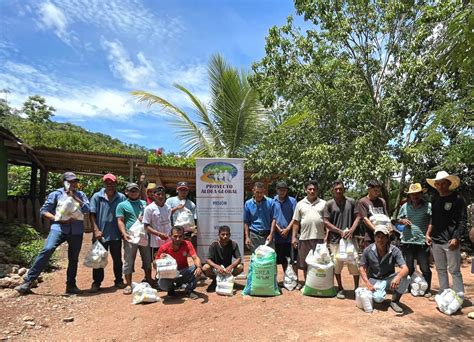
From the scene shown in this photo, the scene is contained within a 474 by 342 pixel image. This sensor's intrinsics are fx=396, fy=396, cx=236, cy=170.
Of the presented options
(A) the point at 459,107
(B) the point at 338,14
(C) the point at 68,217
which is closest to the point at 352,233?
(A) the point at 459,107

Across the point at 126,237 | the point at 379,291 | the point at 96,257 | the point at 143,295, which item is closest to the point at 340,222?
the point at 379,291

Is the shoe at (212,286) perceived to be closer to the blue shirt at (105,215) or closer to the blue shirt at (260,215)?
the blue shirt at (260,215)

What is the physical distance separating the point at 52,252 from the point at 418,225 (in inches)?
211

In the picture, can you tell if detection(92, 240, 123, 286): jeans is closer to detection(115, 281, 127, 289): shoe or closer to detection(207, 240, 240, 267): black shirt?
detection(115, 281, 127, 289): shoe

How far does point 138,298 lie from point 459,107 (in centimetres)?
596

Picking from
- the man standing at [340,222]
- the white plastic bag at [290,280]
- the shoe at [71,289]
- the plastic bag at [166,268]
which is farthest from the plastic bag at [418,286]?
the shoe at [71,289]

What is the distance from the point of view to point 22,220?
11.8 metres

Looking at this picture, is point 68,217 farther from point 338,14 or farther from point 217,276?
point 338,14

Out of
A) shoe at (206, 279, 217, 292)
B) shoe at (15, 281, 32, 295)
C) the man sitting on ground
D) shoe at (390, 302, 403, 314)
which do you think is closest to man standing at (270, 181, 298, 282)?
the man sitting on ground

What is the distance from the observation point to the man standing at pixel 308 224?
227 inches

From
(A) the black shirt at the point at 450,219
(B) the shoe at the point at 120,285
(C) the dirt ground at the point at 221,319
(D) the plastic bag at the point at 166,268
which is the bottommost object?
(C) the dirt ground at the point at 221,319

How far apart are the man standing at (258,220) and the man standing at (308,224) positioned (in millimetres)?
448

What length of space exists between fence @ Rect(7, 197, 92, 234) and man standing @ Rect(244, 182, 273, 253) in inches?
278

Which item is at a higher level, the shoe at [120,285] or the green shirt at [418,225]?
the green shirt at [418,225]
